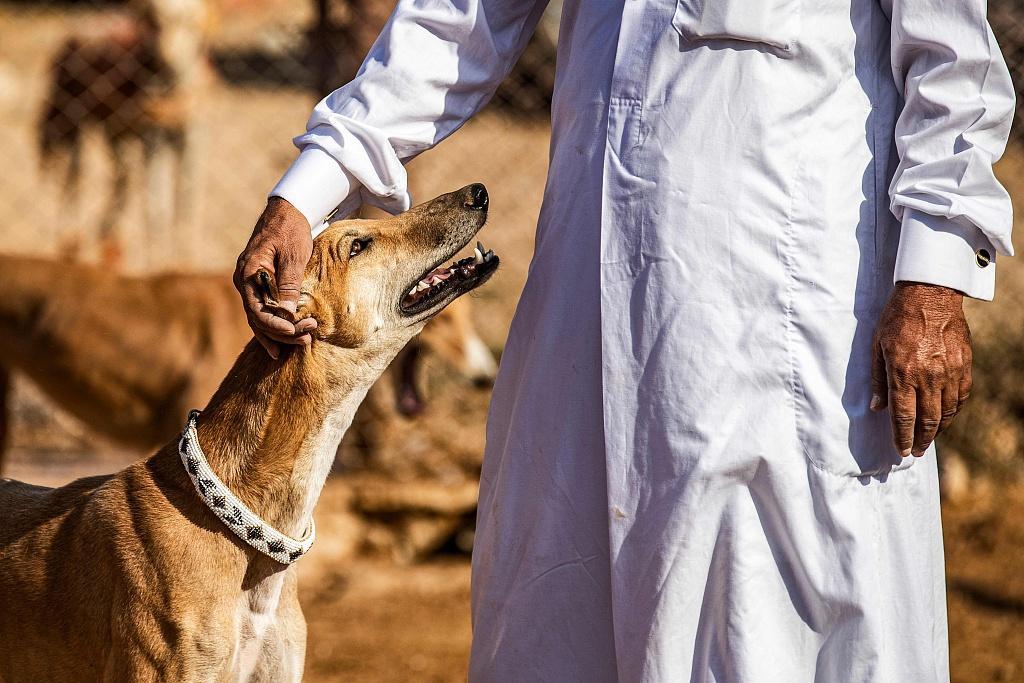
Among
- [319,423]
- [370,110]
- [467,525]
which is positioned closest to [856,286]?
[370,110]

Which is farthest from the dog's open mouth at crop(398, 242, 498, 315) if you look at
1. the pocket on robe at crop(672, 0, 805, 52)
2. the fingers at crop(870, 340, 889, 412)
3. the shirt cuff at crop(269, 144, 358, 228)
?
the fingers at crop(870, 340, 889, 412)

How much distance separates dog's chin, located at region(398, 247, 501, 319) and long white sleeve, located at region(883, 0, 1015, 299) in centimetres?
86

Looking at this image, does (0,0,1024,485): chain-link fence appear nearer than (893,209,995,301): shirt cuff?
No

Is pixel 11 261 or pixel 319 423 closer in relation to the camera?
pixel 319 423

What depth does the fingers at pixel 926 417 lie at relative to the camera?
5.79 feet

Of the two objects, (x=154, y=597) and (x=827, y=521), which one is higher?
(x=827, y=521)

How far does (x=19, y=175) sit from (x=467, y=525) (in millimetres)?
7894

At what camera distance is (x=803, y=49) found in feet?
5.99

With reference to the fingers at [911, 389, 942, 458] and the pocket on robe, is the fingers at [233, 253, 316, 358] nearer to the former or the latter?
the pocket on robe

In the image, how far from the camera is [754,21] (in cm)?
182

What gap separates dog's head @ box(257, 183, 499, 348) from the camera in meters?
2.31

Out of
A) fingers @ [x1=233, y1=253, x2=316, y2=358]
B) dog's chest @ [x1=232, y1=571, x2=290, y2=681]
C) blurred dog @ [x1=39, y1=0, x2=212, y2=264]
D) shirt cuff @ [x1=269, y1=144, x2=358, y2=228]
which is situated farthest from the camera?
blurred dog @ [x1=39, y1=0, x2=212, y2=264]

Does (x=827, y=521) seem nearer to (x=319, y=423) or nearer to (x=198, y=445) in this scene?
(x=319, y=423)

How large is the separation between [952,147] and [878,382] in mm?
373
